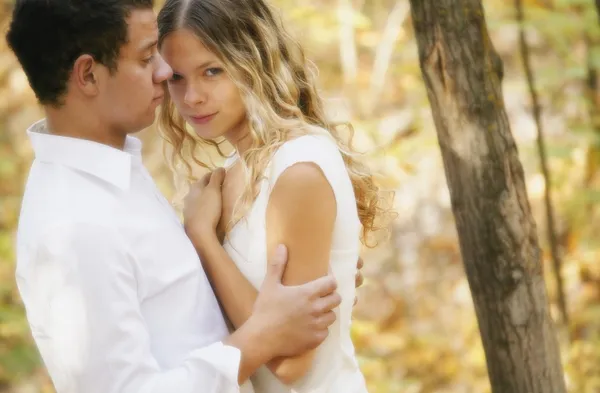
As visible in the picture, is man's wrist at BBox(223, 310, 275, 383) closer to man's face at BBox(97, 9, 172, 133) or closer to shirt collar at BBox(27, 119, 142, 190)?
shirt collar at BBox(27, 119, 142, 190)

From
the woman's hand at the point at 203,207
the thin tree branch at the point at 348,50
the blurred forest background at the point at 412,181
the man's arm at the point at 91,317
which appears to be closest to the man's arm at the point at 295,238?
the woman's hand at the point at 203,207

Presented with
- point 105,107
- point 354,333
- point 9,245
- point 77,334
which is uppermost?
point 105,107

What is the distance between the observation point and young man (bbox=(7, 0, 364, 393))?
1688mm

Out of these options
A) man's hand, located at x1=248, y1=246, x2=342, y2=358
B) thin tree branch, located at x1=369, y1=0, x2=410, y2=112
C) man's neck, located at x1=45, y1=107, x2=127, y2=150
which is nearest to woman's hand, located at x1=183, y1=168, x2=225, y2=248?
man's hand, located at x1=248, y1=246, x2=342, y2=358

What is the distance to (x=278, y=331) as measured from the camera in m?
1.89

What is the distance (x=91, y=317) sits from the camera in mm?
1676

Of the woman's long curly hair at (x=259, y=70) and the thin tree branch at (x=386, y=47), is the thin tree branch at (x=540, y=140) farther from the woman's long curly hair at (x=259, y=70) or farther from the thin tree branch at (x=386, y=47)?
the woman's long curly hair at (x=259, y=70)

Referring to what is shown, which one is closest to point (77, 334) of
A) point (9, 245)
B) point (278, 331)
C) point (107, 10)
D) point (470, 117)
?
point (278, 331)

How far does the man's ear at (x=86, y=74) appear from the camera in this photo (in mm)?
1856

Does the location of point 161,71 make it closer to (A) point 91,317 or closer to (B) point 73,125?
(B) point 73,125

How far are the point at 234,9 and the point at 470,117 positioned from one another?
0.74 m

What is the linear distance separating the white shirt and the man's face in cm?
9

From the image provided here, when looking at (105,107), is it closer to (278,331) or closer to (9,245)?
(278,331)

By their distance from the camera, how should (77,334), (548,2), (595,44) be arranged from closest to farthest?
(77,334), (595,44), (548,2)
